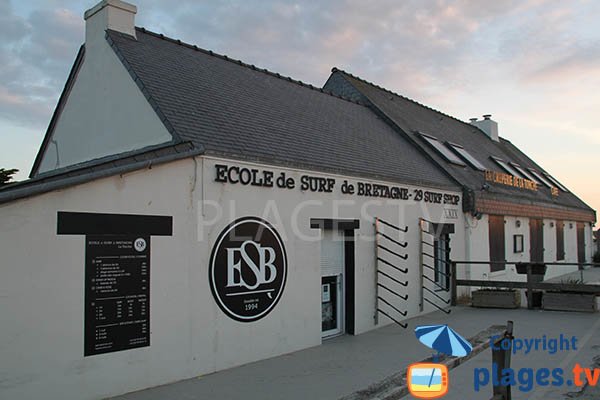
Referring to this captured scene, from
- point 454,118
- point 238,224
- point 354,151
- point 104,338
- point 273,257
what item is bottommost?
point 104,338

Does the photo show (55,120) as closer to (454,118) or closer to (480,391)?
(480,391)

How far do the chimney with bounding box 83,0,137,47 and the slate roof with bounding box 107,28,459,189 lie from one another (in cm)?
23

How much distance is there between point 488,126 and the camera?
3027cm

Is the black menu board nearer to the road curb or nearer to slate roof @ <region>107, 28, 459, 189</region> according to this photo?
slate roof @ <region>107, 28, 459, 189</region>

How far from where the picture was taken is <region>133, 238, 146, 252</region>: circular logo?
7.47 metres

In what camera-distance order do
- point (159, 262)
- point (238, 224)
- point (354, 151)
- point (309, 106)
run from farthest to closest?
point (309, 106) < point (354, 151) < point (238, 224) < point (159, 262)

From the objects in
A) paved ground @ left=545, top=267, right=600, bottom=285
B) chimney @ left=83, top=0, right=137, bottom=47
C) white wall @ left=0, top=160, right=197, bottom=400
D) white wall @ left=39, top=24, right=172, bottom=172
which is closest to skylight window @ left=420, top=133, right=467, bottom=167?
paved ground @ left=545, top=267, right=600, bottom=285

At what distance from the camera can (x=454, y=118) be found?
1104 inches

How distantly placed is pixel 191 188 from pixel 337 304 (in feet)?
15.5

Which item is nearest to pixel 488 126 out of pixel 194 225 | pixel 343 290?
pixel 343 290

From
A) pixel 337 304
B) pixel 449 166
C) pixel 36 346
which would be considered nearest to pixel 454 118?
pixel 449 166

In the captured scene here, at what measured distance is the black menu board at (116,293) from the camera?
6.92m

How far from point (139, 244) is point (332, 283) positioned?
502 centimetres

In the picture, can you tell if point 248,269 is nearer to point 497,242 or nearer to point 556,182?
point 497,242
